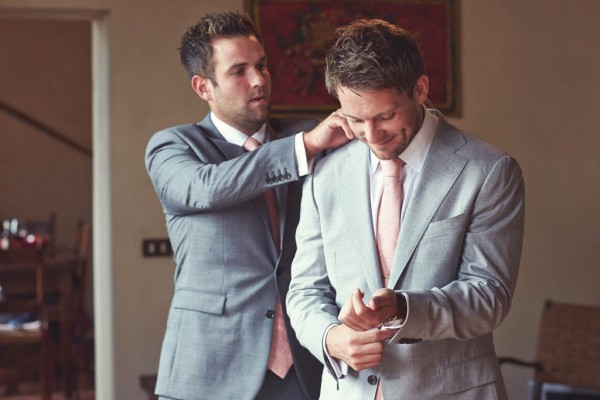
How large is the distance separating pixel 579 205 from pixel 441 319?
11.9 ft

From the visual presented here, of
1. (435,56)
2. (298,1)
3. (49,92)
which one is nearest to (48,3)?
(298,1)

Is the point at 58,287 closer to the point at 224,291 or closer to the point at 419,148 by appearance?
the point at 224,291

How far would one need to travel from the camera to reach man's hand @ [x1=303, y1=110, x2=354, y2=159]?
2.22 metres

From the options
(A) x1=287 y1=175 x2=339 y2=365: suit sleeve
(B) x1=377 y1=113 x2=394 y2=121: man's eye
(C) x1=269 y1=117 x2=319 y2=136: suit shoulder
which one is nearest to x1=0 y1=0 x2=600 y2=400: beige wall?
(C) x1=269 y1=117 x2=319 y2=136: suit shoulder

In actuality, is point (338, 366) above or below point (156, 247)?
below

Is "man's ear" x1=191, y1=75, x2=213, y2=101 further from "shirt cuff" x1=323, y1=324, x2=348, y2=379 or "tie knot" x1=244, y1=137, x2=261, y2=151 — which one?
"shirt cuff" x1=323, y1=324, x2=348, y2=379

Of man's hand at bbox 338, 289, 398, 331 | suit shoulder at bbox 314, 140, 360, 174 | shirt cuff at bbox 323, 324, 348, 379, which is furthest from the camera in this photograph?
suit shoulder at bbox 314, 140, 360, 174

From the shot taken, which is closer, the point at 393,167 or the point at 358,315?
the point at 358,315

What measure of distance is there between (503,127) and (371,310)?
11.6 feet

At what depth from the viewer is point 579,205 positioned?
17.1 ft

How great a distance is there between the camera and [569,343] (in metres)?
4.94

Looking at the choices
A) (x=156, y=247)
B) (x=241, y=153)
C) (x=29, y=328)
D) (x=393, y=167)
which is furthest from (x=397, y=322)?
(x=29, y=328)

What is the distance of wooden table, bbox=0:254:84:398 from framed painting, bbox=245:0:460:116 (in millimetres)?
2351

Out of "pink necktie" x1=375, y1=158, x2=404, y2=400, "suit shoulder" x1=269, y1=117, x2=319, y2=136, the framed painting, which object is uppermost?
the framed painting
